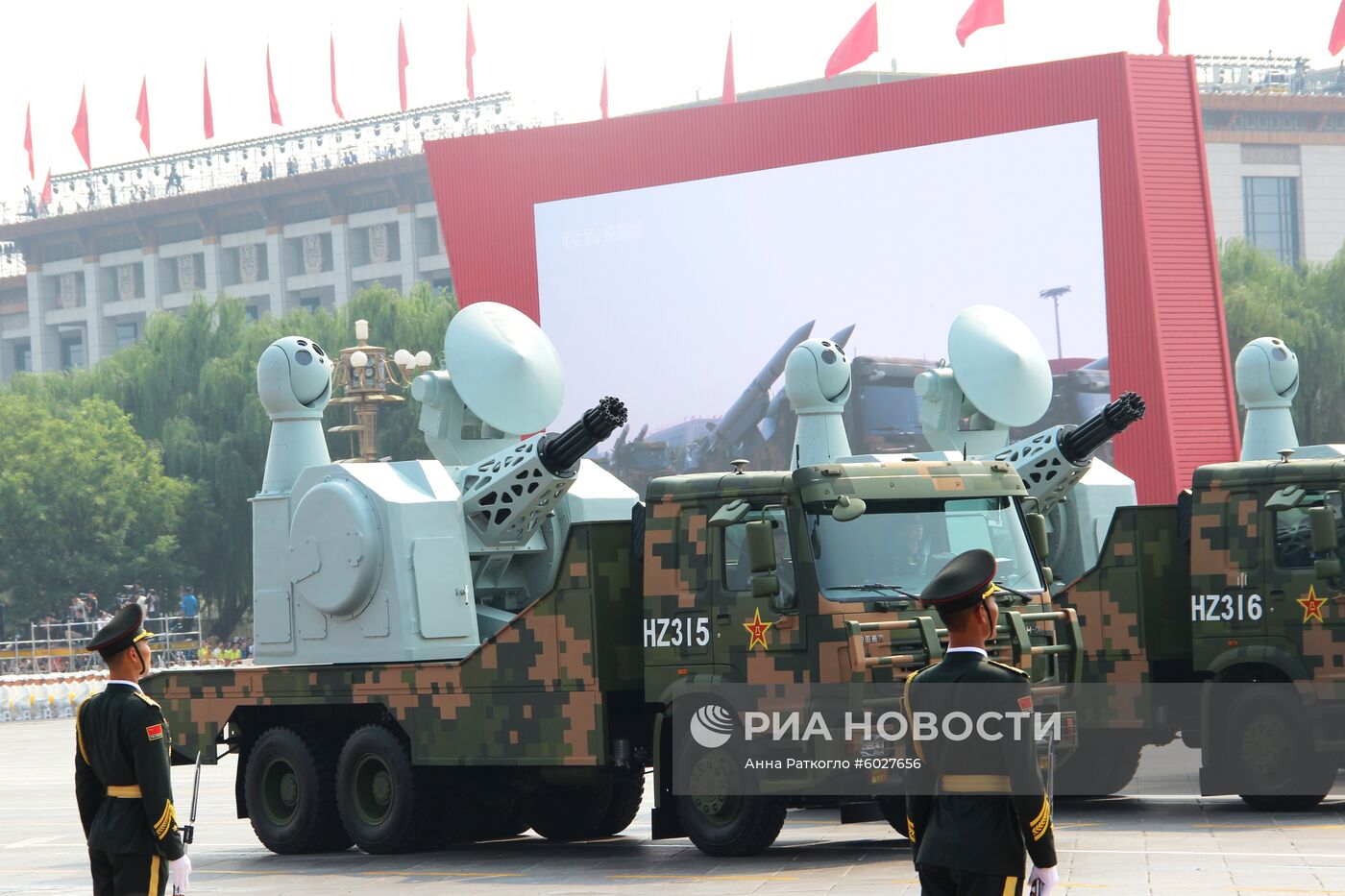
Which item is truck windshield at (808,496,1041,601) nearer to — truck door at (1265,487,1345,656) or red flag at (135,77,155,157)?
truck door at (1265,487,1345,656)

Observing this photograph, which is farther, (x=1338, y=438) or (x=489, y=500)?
(x=1338, y=438)

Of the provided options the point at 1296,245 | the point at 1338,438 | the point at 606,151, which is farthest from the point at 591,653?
the point at 1296,245

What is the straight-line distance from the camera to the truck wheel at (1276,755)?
16.1 m

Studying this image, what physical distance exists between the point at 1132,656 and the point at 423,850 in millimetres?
5912

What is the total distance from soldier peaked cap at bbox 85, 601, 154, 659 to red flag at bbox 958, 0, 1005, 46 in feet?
137

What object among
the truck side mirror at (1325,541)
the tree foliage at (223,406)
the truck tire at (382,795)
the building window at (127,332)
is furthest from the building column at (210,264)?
the truck side mirror at (1325,541)

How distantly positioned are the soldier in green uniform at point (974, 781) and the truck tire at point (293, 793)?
10044 mm

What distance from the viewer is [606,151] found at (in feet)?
156

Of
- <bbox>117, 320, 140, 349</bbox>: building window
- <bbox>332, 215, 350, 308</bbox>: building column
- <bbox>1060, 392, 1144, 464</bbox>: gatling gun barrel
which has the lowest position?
<bbox>1060, 392, 1144, 464</bbox>: gatling gun barrel

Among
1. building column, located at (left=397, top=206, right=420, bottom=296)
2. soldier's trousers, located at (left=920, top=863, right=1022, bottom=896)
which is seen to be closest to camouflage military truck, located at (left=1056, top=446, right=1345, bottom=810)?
soldier's trousers, located at (left=920, top=863, right=1022, bottom=896)

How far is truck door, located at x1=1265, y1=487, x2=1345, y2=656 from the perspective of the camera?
16.0 m

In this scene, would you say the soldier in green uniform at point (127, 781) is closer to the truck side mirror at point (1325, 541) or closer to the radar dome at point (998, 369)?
the truck side mirror at point (1325, 541)

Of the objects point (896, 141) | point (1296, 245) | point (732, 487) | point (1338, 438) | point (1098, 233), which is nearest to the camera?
point (732, 487)

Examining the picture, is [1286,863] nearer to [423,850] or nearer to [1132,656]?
[1132,656]
